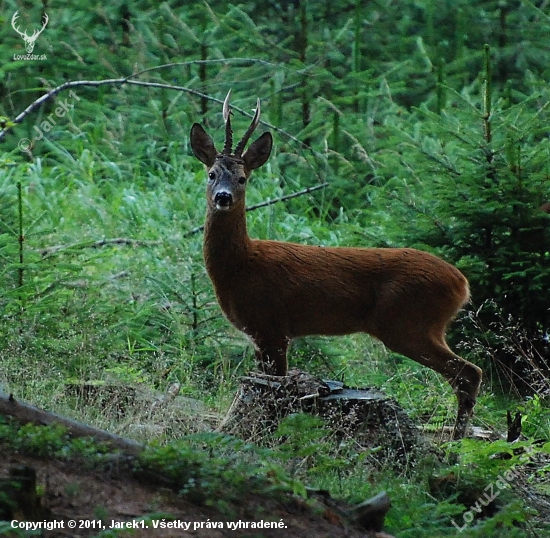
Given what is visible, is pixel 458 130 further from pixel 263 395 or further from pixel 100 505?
pixel 100 505

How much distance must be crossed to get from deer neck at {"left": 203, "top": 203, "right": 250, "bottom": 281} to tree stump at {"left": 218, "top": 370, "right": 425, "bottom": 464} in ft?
2.99

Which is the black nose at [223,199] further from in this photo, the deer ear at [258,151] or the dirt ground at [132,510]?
the dirt ground at [132,510]

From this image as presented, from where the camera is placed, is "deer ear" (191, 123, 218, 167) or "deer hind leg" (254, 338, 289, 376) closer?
"deer hind leg" (254, 338, 289, 376)

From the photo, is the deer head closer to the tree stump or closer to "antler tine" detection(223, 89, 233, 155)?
"antler tine" detection(223, 89, 233, 155)

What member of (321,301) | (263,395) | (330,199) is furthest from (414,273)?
(330,199)

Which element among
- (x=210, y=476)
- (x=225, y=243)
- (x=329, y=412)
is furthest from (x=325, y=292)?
(x=210, y=476)

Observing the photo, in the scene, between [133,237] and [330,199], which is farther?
[330,199]

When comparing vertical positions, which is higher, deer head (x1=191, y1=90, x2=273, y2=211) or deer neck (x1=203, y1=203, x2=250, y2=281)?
deer head (x1=191, y1=90, x2=273, y2=211)

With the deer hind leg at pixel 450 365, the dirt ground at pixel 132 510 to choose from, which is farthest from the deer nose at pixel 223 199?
the dirt ground at pixel 132 510

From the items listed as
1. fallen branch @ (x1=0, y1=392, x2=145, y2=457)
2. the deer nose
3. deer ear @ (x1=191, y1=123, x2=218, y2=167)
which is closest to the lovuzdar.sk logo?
deer ear @ (x1=191, y1=123, x2=218, y2=167)

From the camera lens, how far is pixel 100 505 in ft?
12.5

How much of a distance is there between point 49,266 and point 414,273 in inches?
108

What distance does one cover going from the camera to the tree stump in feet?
19.4

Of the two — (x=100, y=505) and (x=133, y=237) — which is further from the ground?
(x=100, y=505)
